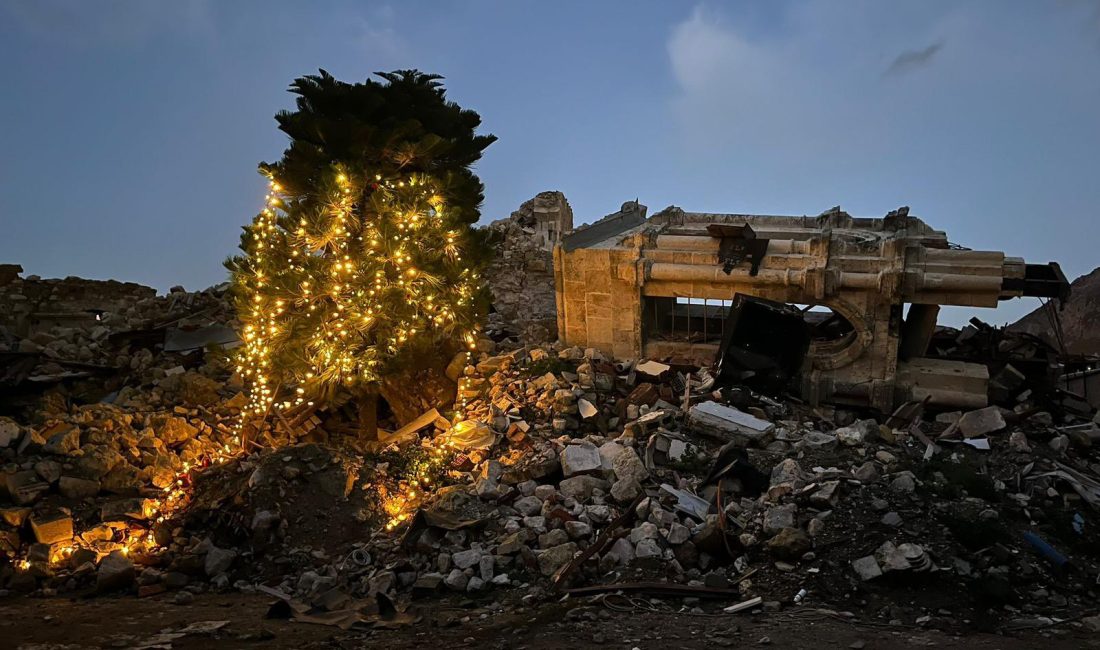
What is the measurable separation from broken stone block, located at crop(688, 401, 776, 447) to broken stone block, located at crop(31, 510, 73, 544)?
21.6ft

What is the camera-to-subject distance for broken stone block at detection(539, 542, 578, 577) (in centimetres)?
647

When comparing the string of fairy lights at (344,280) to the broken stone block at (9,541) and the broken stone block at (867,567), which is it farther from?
the broken stone block at (867,567)

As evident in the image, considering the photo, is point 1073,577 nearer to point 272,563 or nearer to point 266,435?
point 272,563

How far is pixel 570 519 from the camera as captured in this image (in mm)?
7129

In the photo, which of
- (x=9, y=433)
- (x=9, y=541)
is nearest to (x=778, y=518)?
(x=9, y=541)

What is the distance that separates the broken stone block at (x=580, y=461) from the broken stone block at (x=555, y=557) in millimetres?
1317

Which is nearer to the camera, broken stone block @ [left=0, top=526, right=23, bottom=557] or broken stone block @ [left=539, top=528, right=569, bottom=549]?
broken stone block @ [left=539, top=528, right=569, bottom=549]

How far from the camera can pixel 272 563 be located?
7.45 meters

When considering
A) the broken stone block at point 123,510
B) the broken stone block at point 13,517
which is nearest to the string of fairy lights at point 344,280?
the broken stone block at point 123,510

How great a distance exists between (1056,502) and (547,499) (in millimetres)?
4775

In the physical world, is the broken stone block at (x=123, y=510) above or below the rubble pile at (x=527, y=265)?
below

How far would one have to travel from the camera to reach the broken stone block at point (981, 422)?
8.95 meters

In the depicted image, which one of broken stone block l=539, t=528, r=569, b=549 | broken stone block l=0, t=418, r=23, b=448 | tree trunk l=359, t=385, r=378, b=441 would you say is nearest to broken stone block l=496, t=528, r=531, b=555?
broken stone block l=539, t=528, r=569, b=549

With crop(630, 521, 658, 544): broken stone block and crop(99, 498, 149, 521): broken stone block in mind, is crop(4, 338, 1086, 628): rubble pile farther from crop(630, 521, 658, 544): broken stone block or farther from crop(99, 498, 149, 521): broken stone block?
crop(99, 498, 149, 521): broken stone block
